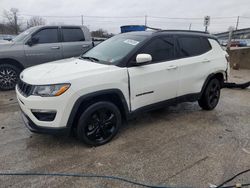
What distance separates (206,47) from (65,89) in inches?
128

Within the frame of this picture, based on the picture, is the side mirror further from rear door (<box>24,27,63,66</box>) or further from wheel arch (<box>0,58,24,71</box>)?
wheel arch (<box>0,58,24,71</box>)

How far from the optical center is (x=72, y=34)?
741cm

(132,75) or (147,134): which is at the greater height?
(132,75)

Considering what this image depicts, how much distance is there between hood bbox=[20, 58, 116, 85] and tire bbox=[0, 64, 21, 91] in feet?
11.0

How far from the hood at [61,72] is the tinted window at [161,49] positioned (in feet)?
2.72

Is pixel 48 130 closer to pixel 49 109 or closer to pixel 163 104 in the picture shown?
pixel 49 109

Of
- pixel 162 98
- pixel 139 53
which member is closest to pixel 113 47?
pixel 139 53

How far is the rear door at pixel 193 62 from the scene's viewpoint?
432 centimetres

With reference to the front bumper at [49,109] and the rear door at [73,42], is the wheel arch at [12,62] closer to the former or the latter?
the rear door at [73,42]

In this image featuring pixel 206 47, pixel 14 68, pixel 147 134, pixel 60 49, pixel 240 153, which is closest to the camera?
pixel 240 153

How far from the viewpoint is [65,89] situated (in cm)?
296

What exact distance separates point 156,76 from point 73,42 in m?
4.36

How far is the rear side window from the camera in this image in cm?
436

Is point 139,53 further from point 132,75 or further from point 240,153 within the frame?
point 240,153
